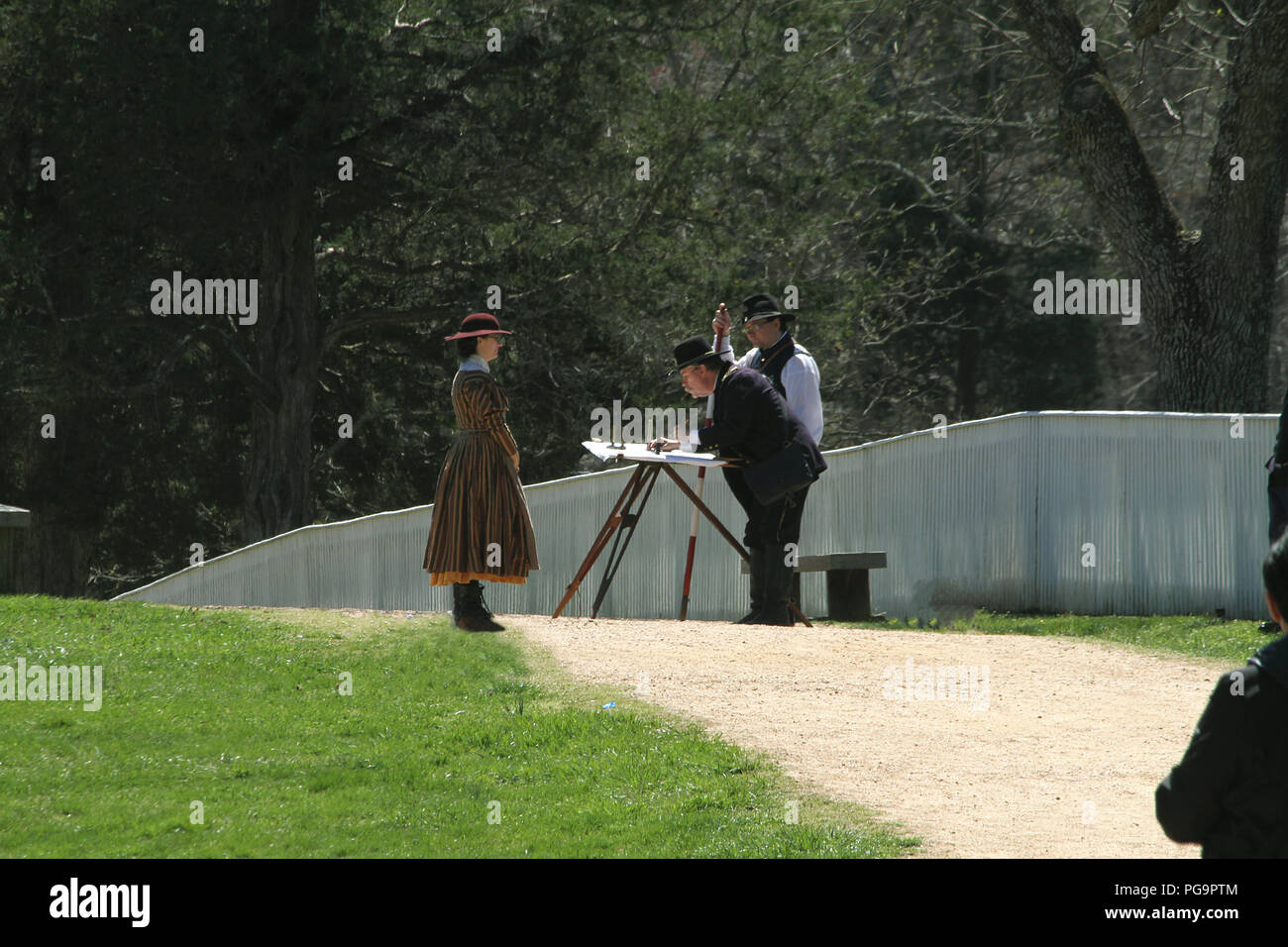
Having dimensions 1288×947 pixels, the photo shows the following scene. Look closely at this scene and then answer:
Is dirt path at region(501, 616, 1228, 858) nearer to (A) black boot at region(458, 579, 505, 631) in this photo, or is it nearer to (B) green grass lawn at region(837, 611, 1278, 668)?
(A) black boot at region(458, 579, 505, 631)

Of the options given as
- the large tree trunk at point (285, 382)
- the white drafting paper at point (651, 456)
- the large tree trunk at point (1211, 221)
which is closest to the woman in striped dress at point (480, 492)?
the white drafting paper at point (651, 456)

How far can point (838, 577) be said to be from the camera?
1401 cm

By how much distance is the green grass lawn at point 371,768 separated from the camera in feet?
20.2

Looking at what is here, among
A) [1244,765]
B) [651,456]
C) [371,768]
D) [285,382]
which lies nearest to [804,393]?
[651,456]

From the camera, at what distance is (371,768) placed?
286 inches

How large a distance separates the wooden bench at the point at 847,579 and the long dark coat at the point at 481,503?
379cm

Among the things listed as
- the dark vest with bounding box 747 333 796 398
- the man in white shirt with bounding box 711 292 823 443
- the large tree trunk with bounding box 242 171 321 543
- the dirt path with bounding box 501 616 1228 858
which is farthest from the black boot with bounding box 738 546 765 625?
the large tree trunk with bounding box 242 171 321 543

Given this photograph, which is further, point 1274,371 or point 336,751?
point 1274,371

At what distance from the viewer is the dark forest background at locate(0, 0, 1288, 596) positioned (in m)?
16.6

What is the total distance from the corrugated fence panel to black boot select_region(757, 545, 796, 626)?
2637 mm

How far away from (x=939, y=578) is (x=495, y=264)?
994 cm

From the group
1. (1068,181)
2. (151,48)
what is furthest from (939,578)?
(1068,181)

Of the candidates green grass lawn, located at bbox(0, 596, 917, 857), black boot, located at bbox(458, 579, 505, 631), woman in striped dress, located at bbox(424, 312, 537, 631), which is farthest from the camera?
black boot, located at bbox(458, 579, 505, 631)
